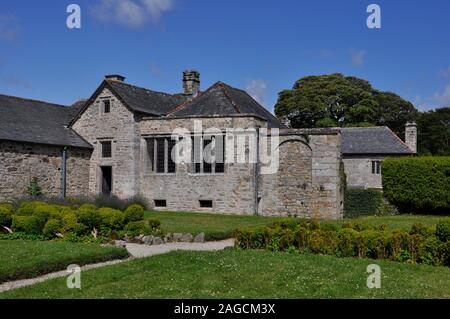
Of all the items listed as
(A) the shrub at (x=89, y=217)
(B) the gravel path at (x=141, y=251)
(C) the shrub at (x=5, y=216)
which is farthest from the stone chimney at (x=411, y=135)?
(C) the shrub at (x=5, y=216)

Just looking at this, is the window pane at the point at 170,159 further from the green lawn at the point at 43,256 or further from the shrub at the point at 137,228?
the green lawn at the point at 43,256

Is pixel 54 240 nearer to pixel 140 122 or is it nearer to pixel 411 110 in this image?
pixel 140 122

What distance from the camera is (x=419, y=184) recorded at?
88.1ft

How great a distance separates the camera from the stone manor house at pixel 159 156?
78.3 ft

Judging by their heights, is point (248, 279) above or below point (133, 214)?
below

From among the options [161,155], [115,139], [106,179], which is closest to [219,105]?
[161,155]

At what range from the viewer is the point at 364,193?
87.9 ft

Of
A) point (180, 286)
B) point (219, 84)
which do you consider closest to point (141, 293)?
point (180, 286)

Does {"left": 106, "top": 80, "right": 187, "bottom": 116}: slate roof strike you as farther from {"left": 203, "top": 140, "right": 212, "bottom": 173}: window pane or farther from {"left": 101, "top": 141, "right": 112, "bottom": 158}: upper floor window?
{"left": 203, "top": 140, "right": 212, "bottom": 173}: window pane

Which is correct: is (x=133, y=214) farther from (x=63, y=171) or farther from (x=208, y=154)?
(x=63, y=171)

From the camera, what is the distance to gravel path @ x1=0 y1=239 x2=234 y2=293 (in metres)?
9.24

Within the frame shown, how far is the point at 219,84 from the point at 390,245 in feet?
57.9

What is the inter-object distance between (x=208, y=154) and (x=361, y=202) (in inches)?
333

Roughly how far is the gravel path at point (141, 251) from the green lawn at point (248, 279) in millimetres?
633
